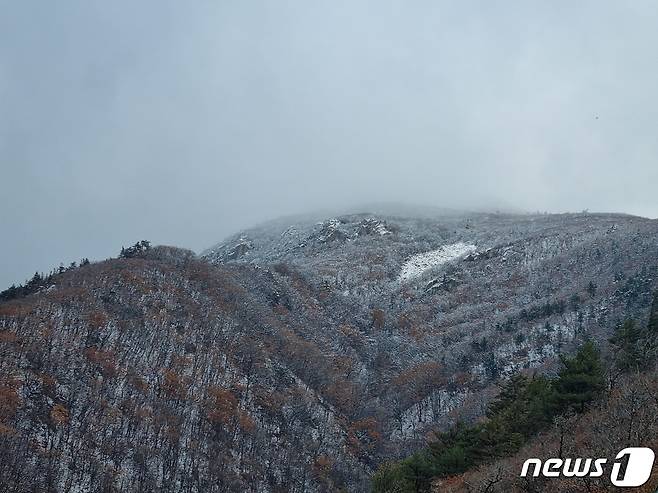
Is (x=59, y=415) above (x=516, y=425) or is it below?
above

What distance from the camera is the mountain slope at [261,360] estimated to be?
3022 inches

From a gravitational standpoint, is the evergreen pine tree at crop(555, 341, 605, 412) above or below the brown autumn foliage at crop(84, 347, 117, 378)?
below

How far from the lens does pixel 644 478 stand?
1755 cm

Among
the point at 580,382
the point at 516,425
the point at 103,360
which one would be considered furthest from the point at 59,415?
the point at 580,382

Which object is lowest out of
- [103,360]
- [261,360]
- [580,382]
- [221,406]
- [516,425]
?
[516,425]

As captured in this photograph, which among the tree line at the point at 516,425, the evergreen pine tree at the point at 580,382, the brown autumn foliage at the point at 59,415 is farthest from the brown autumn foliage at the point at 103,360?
the evergreen pine tree at the point at 580,382

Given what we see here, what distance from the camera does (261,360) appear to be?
11062 cm

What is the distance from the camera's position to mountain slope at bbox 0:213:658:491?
76750mm

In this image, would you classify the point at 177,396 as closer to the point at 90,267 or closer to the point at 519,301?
the point at 90,267

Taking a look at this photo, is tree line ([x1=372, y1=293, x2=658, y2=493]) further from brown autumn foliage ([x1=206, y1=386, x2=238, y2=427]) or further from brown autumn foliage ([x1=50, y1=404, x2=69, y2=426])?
brown autumn foliage ([x1=206, y1=386, x2=238, y2=427])

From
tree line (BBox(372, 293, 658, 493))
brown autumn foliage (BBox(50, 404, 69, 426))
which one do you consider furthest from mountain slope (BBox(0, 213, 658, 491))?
tree line (BBox(372, 293, 658, 493))

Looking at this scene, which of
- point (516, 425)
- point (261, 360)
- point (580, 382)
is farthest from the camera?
point (261, 360)

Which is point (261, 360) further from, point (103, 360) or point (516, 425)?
point (516, 425)

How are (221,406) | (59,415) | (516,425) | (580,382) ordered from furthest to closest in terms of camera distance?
1. (221,406)
2. (59,415)
3. (516,425)
4. (580,382)
